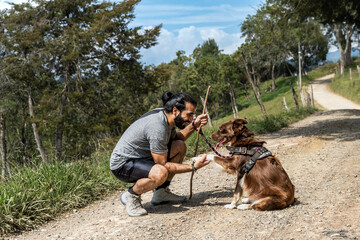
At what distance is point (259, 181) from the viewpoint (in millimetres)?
3998

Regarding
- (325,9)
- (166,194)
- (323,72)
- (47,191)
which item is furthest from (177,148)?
(323,72)

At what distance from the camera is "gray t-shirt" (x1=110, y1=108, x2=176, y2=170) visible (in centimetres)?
408

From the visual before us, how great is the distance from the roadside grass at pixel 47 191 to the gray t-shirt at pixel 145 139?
161 centimetres

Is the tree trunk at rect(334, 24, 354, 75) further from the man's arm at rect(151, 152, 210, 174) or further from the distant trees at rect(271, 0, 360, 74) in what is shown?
the man's arm at rect(151, 152, 210, 174)

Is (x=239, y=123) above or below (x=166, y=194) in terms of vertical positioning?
above

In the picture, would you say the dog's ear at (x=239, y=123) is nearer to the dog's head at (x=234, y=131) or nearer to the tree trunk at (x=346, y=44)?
the dog's head at (x=234, y=131)

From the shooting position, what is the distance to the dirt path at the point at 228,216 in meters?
3.55

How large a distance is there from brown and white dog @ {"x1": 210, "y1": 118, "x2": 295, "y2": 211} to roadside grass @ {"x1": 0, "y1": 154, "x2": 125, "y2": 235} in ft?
9.28

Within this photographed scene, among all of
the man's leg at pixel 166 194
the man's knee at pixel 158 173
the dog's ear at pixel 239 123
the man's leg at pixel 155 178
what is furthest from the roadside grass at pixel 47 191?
the dog's ear at pixel 239 123

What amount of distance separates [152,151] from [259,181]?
1.44m

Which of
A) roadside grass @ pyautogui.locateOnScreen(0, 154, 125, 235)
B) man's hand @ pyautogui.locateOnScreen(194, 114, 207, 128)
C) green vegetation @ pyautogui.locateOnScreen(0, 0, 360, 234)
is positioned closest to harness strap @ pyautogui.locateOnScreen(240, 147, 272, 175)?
man's hand @ pyautogui.locateOnScreen(194, 114, 207, 128)

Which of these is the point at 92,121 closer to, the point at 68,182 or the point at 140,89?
the point at 140,89

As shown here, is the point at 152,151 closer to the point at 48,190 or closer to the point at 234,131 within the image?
the point at 234,131

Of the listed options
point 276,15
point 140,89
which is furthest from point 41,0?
point 276,15
